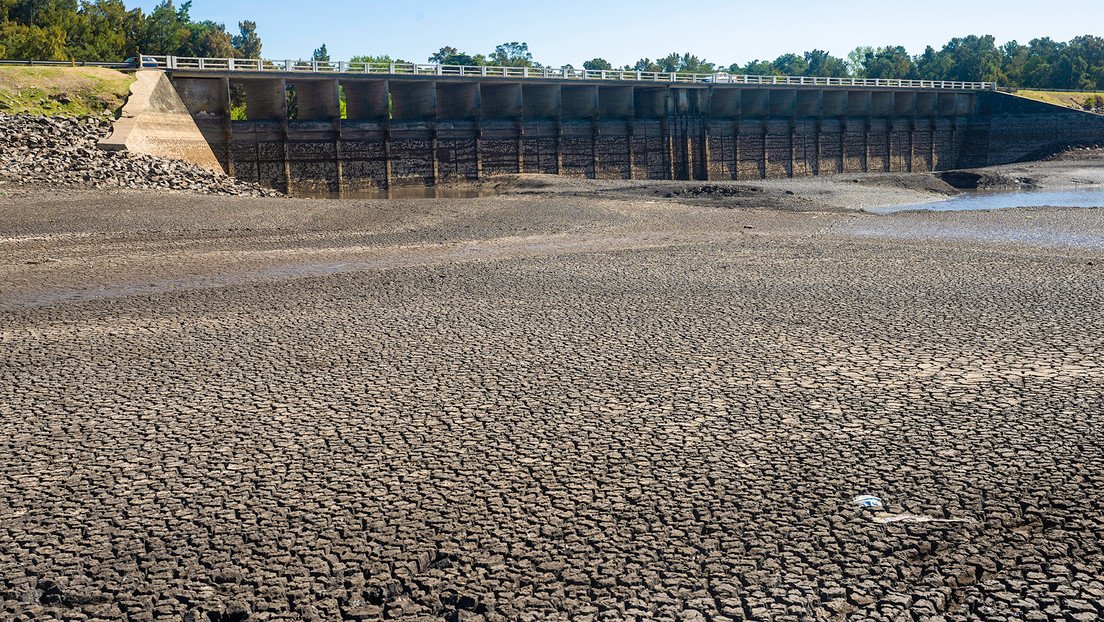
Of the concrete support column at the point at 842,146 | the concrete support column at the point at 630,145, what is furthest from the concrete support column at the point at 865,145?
the concrete support column at the point at 630,145

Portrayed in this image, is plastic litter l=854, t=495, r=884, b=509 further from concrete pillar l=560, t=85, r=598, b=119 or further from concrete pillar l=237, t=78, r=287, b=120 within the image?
concrete pillar l=560, t=85, r=598, b=119

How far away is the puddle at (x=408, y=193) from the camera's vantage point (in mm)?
51000

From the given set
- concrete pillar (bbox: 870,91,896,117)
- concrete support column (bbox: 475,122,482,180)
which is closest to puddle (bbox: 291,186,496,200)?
concrete support column (bbox: 475,122,482,180)

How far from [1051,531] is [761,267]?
1385 cm

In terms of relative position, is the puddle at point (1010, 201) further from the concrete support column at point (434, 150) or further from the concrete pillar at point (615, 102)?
the concrete support column at point (434, 150)

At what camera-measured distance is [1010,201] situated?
159 feet

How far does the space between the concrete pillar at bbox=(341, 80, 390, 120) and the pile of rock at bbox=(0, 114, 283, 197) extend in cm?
1642

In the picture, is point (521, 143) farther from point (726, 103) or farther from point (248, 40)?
point (248, 40)

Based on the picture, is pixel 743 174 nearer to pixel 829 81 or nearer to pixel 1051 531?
pixel 829 81

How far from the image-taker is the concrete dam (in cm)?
5012

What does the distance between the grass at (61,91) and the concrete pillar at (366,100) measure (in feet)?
46.3

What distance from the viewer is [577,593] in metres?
5.84

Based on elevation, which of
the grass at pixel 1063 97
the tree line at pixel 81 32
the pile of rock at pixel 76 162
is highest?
the tree line at pixel 81 32

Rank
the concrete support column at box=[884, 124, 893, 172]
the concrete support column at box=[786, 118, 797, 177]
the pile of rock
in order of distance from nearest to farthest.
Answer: the pile of rock < the concrete support column at box=[786, 118, 797, 177] < the concrete support column at box=[884, 124, 893, 172]
